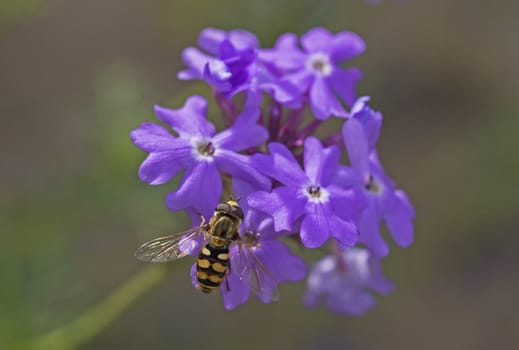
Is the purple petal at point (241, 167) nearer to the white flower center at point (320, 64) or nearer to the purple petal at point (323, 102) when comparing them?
the purple petal at point (323, 102)

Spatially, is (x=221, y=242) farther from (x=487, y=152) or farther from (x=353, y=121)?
(x=487, y=152)

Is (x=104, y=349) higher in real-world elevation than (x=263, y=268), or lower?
lower

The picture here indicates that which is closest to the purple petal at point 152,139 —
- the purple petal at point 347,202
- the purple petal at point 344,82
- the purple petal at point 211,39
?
the purple petal at point 347,202

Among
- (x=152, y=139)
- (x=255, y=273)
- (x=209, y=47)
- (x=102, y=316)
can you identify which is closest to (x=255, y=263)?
(x=255, y=273)


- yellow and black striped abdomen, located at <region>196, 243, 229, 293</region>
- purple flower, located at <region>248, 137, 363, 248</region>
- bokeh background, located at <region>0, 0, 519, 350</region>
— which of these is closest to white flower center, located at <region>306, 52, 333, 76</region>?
purple flower, located at <region>248, 137, 363, 248</region>

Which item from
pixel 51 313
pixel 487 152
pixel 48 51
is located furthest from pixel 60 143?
pixel 487 152

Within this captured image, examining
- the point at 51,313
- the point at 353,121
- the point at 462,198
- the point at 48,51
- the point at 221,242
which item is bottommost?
the point at 462,198

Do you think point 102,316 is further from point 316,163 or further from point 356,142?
point 356,142
